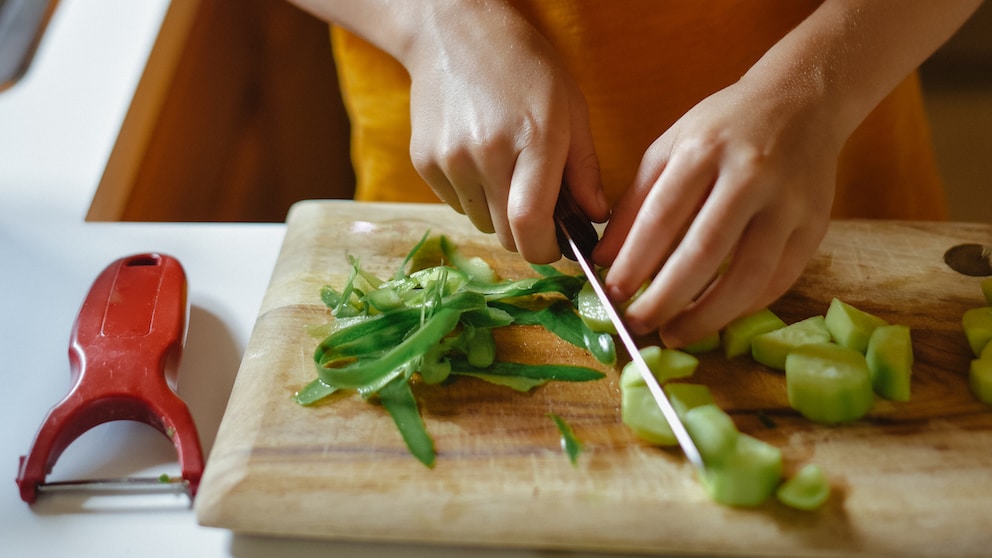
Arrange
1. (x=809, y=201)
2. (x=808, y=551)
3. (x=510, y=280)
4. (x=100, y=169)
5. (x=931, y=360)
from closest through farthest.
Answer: (x=808, y=551)
(x=809, y=201)
(x=931, y=360)
(x=510, y=280)
(x=100, y=169)

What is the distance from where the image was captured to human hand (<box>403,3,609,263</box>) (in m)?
1.06

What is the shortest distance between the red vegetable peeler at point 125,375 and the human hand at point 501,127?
40 centimetres

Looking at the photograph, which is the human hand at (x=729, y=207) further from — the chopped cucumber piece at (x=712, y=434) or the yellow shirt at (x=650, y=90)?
the yellow shirt at (x=650, y=90)

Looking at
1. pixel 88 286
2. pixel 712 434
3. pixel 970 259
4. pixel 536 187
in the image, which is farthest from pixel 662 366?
pixel 88 286

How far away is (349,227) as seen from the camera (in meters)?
1.40

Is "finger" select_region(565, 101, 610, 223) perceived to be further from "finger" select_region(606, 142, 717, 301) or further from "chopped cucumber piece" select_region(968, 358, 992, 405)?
"chopped cucumber piece" select_region(968, 358, 992, 405)

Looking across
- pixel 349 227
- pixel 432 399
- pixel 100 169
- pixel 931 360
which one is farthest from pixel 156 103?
pixel 931 360

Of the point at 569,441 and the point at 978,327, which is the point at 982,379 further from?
the point at 569,441

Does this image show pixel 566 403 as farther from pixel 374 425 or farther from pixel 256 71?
pixel 256 71

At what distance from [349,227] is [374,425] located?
1.49ft

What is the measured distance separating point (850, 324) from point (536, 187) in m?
0.44

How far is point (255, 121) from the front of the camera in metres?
2.64

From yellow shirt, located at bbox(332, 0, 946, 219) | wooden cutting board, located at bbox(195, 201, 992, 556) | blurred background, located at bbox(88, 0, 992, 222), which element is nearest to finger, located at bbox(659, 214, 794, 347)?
wooden cutting board, located at bbox(195, 201, 992, 556)

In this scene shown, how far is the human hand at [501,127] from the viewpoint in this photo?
3.49 ft
